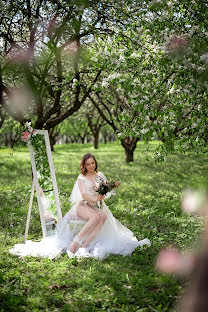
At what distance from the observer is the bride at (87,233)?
6.54 meters

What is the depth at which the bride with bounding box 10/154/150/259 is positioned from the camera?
6.54 meters

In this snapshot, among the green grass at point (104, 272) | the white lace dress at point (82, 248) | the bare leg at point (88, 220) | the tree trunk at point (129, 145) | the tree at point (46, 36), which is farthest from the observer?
the tree trunk at point (129, 145)

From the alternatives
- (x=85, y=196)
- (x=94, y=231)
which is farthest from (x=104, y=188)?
(x=94, y=231)

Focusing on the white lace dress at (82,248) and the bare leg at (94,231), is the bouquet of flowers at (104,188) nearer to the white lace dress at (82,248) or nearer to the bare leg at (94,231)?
the white lace dress at (82,248)

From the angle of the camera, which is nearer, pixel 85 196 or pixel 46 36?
pixel 85 196

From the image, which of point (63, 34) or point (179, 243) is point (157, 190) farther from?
point (63, 34)

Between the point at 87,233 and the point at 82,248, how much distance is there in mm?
366

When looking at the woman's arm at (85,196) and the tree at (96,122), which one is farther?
the tree at (96,122)

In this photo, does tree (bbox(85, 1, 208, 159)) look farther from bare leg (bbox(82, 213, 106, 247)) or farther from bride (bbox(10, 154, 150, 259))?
bare leg (bbox(82, 213, 106, 247))

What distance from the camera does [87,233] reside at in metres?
6.77

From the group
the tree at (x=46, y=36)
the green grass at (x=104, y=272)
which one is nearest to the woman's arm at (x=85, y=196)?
the green grass at (x=104, y=272)

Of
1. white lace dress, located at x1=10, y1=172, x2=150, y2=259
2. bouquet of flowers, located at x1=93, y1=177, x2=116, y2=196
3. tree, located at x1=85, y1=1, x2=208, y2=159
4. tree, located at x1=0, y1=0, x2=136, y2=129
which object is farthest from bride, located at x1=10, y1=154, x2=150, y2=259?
tree, located at x1=0, y1=0, x2=136, y2=129

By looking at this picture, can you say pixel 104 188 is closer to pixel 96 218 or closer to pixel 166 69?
pixel 96 218

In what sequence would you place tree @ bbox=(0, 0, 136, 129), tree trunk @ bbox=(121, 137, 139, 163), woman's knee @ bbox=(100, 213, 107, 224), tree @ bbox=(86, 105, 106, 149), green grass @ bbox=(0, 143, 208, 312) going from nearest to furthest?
green grass @ bbox=(0, 143, 208, 312) < woman's knee @ bbox=(100, 213, 107, 224) < tree @ bbox=(0, 0, 136, 129) < tree trunk @ bbox=(121, 137, 139, 163) < tree @ bbox=(86, 105, 106, 149)
